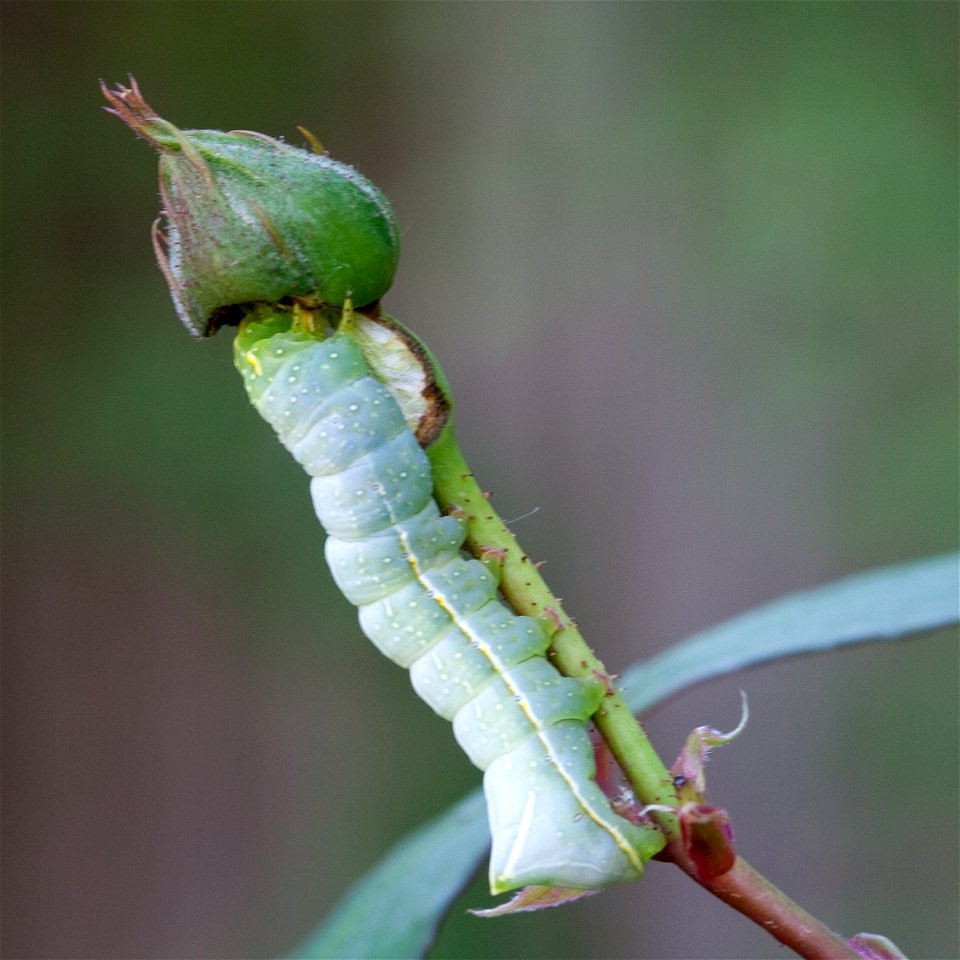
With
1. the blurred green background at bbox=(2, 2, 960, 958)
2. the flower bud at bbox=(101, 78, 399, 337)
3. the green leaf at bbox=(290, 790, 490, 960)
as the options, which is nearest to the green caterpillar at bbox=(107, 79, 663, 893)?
the flower bud at bbox=(101, 78, 399, 337)

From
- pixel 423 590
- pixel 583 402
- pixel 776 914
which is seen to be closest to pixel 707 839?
pixel 776 914

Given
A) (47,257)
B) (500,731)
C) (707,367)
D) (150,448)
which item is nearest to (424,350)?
(500,731)

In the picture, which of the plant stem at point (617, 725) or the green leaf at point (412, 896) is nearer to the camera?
the plant stem at point (617, 725)

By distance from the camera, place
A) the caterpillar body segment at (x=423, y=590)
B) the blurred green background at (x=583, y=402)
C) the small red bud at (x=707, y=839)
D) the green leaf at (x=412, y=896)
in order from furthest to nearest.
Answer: the blurred green background at (x=583, y=402) < the green leaf at (x=412, y=896) < the caterpillar body segment at (x=423, y=590) < the small red bud at (x=707, y=839)

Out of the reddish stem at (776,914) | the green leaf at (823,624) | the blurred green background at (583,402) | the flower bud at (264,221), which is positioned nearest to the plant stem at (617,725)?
the reddish stem at (776,914)

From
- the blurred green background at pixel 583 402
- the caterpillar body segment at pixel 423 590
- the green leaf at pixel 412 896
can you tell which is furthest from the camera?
the blurred green background at pixel 583 402

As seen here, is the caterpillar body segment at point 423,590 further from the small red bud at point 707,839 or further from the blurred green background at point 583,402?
the blurred green background at point 583,402

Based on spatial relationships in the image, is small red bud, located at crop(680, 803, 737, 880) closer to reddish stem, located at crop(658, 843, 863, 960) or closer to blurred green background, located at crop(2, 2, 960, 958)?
reddish stem, located at crop(658, 843, 863, 960)
